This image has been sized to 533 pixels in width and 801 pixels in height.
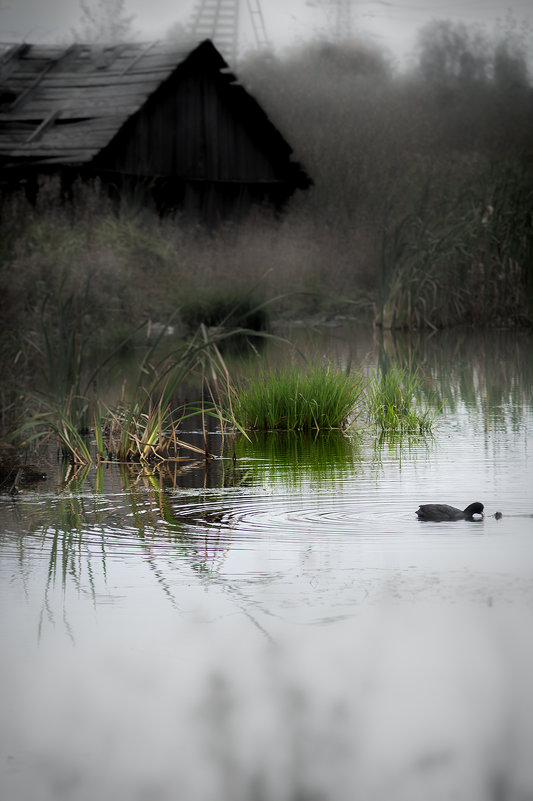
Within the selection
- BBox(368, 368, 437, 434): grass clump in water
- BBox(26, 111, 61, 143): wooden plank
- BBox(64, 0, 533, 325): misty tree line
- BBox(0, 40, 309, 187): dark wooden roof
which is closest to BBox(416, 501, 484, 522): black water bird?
BBox(368, 368, 437, 434): grass clump in water

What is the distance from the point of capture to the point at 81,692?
10.2 ft

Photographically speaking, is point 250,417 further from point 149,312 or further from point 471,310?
point 471,310

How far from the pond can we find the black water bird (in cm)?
6

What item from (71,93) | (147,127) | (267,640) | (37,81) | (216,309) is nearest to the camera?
(267,640)

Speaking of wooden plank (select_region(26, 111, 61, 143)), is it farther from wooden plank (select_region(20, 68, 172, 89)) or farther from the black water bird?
the black water bird

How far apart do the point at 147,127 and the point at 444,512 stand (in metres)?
19.7

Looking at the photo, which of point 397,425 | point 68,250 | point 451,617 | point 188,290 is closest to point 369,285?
point 188,290

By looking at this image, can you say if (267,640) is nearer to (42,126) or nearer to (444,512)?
(444,512)

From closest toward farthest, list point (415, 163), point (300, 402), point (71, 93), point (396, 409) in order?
point (300, 402) < point (396, 409) < point (71, 93) < point (415, 163)

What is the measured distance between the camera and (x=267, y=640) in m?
3.47

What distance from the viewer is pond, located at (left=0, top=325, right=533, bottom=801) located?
269 cm

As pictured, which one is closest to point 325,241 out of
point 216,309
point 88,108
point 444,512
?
point 88,108

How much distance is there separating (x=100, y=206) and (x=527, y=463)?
48.5 feet

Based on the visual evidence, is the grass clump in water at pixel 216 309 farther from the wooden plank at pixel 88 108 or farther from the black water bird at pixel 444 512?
the black water bird at pixel 444 512
